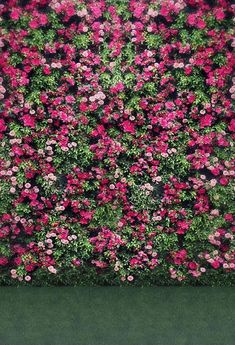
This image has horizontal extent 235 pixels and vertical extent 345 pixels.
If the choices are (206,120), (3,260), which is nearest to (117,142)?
(206,120)

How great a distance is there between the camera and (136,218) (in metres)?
4.43

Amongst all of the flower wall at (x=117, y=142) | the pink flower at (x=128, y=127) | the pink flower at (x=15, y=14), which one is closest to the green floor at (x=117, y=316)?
the flower wall at (x=117, y=142)

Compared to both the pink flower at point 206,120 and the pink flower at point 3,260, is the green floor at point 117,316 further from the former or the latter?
the pink flower at point 206,120

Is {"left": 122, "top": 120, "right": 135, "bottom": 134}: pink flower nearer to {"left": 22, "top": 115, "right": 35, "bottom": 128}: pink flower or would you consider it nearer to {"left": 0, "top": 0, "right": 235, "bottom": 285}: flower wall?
{"left": 0, "top": 0, "right": 235, "bottom": 285}: flower wall

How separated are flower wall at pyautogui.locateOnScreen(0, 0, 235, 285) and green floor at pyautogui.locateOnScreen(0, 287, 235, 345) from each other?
0.14 metres

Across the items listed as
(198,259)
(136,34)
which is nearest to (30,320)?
(198,259)

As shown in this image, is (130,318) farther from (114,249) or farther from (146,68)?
(146,68)

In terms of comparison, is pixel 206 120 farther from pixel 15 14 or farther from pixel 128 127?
pixel 15 14

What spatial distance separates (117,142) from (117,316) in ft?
4.30

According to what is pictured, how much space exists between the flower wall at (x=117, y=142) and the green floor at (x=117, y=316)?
0.14 m

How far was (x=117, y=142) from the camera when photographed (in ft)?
14.0

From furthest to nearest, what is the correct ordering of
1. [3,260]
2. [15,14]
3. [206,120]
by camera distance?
[3,260], [206,120], [15,14]

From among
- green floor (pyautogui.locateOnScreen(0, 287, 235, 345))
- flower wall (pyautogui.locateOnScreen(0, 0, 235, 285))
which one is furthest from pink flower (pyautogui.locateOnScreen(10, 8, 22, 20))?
green floor (pyautogui.locateOnScreen(0, 287, 235, 345))

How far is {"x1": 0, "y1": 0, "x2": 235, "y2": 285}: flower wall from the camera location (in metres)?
4.15
